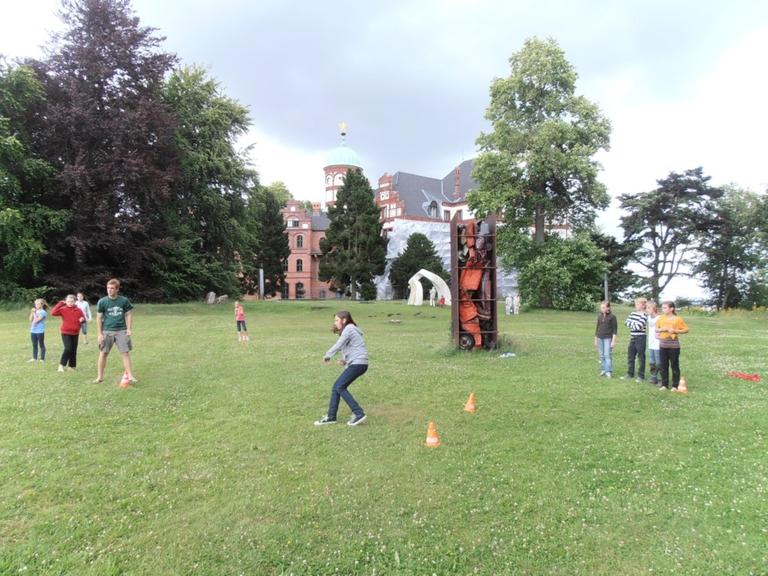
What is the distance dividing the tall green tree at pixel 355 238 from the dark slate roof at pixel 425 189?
1948 centimetres

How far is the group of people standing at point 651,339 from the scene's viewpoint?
10.6 m

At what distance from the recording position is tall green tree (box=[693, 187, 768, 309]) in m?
49.6

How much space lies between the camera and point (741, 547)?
4527mm

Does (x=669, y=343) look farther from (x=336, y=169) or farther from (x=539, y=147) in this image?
(x=336, y=169)

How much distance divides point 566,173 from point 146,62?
1231 inches

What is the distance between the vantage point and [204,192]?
42.1 metres

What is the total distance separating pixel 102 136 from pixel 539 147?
100 ft

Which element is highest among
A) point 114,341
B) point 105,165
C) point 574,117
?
point 574,117

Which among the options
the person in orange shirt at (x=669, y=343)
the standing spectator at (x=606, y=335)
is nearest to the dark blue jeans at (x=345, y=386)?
the person in orange shirt at (x=669, y=343)

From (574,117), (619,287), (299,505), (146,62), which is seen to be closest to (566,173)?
(574,117)

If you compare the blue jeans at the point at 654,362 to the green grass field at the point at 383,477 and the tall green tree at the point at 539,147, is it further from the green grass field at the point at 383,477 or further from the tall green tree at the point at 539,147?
the tall green tree at the point at 539,147

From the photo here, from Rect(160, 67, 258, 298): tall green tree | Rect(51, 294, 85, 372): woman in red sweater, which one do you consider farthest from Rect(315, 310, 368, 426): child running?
Rect(160, 67, 258, 298): tall green tree

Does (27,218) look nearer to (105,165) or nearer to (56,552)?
(105,165)

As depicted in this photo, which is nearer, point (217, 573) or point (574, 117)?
point (217, 573)
